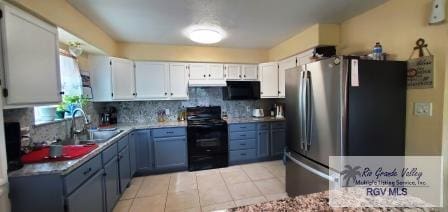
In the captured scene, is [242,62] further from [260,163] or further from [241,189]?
[241,189]

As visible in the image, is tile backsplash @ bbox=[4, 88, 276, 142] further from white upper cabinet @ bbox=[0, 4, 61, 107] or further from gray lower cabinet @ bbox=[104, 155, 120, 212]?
white upper cabinet @ bbox=[0, 4, 61, 107]

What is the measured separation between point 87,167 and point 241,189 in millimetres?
1965

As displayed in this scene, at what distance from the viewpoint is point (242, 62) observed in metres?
4.19

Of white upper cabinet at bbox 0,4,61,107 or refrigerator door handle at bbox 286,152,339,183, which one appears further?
refrigerator door handle at bbox 286,152,339,183

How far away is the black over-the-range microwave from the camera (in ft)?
13.2

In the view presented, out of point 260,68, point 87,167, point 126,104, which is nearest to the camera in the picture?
point 87,167

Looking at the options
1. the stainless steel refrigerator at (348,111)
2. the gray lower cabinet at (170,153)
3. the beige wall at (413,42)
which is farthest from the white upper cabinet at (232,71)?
the beige wall at (413,42)

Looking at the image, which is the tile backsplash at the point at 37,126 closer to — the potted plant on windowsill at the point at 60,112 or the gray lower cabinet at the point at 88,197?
the potted plant on windowsill at the point at 60,112

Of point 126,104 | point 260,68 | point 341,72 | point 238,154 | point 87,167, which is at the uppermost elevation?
point 260,68

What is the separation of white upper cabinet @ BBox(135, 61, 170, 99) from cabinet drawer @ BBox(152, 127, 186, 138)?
653mm

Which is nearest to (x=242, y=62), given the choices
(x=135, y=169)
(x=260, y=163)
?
(x=260, y=163)

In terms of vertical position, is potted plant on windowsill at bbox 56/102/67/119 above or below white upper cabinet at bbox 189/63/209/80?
below

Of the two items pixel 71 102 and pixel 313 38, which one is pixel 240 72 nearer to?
pixel 313 38

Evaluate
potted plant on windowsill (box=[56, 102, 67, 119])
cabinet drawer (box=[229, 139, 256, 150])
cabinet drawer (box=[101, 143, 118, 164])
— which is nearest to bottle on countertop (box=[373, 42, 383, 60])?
cabinet drawer (box=[229, 139, 256, 150])
